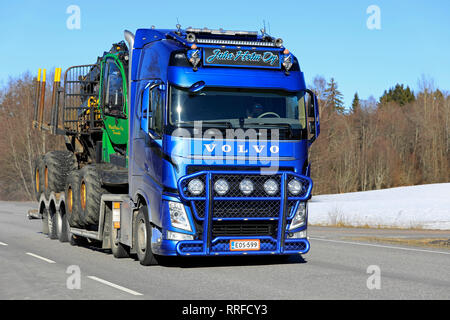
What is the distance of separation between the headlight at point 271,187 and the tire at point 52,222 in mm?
9101

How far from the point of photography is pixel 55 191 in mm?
18297

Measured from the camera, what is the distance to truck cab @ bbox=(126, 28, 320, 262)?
35.8 feet

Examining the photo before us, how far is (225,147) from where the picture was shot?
10922 mm

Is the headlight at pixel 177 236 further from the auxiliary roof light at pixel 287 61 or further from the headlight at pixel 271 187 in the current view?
the auxiliary roof light at pixel 287 61

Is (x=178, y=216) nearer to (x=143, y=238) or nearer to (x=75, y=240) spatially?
(x=143, y=238)

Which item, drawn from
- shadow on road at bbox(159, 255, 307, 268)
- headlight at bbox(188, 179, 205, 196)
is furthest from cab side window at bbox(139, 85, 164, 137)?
shadow on road at bbox(159, 255, 307, 268)

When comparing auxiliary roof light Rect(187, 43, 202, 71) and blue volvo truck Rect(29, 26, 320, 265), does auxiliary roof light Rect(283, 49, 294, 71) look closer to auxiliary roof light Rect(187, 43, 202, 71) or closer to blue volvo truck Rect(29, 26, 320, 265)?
blue volvo truck Rect(29, 26, 320, 265)

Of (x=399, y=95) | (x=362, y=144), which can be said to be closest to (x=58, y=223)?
(x=362, y=144)

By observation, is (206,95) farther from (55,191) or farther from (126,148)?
(55,191)

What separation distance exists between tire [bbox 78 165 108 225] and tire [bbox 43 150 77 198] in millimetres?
3160

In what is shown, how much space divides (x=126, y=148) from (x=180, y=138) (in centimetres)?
314

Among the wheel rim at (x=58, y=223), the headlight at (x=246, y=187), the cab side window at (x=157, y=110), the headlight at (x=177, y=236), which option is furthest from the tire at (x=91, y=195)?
the headlight at (x=246, y=187)
